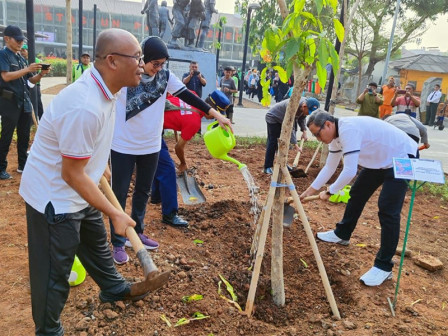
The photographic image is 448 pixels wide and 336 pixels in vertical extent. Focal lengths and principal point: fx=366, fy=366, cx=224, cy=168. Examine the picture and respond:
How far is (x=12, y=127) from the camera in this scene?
4.71m

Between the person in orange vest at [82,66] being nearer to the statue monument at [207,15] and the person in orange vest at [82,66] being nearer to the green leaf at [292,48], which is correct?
the statue monument at [207,15]

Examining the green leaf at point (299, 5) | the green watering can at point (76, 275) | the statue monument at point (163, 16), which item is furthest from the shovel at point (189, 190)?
the statue monument at point (163, 16)

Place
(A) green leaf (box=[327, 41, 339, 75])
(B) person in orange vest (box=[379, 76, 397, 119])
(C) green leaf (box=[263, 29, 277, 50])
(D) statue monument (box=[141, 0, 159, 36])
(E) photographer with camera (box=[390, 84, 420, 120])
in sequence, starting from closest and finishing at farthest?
(A) green leaf (box=[327, 41, 339, 75]) → (C) green leaf (box=[263, 29, 277, 50]) → (E) photographer with camera (box=[390, 84, 420, 120]) → (B) person in orange vest (box=[379, 76, 397, 119]) → (D) statue monument (box=[141, 0, 159, 36])

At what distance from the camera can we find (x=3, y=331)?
2182mm

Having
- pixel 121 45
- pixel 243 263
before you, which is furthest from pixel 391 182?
pixel 121 45

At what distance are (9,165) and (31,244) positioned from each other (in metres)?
4.29

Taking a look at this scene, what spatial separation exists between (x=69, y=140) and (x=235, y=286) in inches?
75.2

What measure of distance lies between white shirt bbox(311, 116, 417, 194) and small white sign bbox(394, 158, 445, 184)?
31 cm

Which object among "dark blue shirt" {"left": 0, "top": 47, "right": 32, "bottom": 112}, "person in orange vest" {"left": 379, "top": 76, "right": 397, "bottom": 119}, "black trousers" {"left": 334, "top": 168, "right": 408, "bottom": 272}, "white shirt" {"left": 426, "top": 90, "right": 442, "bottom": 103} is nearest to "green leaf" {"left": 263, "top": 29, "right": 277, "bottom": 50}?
"black trousers" {"left": 334, "top": 168, "right": 408, "bottom": 272}

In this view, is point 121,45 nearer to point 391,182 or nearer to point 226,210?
point 391,182

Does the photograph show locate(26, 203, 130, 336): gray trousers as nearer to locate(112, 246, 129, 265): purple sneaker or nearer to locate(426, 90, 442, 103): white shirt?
locate(112, 246, 129, 265): purple sneaker

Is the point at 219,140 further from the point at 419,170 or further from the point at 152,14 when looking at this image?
the point at 152,14

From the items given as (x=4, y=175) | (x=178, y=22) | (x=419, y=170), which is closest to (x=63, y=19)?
(x=178, y=22)

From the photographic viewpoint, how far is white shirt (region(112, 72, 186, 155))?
2768 millimetres
